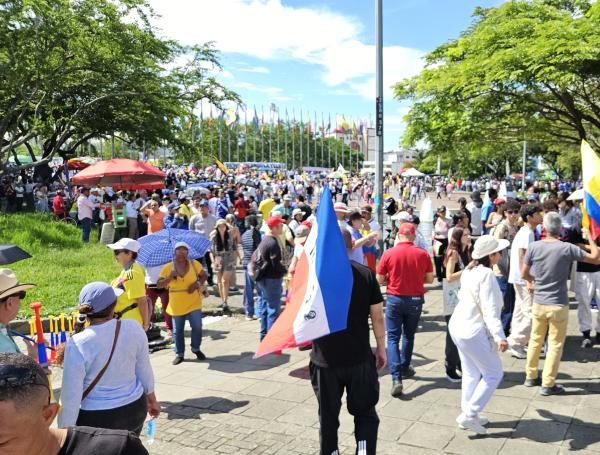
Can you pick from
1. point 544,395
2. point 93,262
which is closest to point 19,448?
point 544,395

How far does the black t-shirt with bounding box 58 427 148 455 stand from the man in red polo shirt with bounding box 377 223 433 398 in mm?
4109

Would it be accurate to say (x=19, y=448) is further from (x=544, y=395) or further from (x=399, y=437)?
(x=544, y=395)

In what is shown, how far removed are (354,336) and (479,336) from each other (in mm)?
1496

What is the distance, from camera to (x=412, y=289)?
19.2ft

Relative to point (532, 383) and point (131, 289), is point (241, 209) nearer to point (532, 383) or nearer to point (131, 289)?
point (131, 289)

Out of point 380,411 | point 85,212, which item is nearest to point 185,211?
point 85,212

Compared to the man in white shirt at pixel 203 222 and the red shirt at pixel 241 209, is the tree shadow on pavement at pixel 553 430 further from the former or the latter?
the red shirt at pixel 241 209

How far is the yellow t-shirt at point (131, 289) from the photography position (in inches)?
218

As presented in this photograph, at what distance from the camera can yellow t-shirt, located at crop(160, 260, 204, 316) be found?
277 inches

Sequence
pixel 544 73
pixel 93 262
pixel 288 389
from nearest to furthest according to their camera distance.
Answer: pixel 288 389 → pixel 544 73 → pixel 93 262

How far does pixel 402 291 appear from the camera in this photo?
5.88 m

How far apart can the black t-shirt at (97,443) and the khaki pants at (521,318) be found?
229 inches

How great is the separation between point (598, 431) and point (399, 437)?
1716 millimetres

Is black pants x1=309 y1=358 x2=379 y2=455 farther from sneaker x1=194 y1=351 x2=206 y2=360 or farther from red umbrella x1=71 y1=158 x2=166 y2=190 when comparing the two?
red umbrella x1=71 y1=158 x2=166 y2=190
